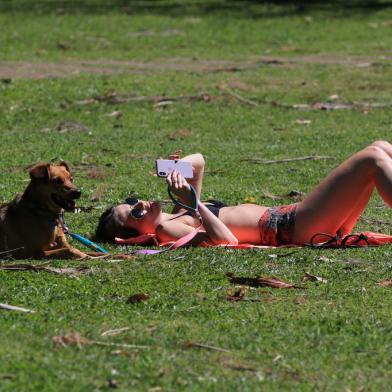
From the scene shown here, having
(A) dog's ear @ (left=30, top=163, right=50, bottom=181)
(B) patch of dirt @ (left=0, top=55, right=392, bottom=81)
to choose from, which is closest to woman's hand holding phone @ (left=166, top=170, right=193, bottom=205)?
(A) dog's ear @ (left=30, top=163, right=50, bottom=181)

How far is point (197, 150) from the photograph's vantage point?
12.9 m

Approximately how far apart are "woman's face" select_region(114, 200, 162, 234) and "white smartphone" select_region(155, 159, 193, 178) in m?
0.39

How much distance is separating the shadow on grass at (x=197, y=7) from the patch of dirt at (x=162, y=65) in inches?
227

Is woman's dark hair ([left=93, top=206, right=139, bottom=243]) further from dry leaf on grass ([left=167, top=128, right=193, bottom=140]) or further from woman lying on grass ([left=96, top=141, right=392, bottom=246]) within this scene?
dry leaf on grass ([left=167, top=128, right=193, bottom=140])

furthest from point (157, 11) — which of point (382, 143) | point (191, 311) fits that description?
point (191, 311)

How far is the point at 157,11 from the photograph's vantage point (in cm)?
→ 2655

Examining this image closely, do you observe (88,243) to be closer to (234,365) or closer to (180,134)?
(234,365)

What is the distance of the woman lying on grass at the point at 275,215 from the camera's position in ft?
26.7

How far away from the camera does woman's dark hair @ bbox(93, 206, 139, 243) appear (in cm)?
854

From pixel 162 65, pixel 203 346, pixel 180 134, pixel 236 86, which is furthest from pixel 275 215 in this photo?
pixel 162 65

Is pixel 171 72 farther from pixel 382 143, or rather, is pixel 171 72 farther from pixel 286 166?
pixel 382 143

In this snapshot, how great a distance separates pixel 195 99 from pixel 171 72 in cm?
234

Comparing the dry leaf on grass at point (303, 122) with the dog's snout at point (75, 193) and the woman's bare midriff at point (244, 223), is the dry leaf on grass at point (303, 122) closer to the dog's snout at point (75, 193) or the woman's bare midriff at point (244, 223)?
the woman's bare midriff at point (244, 223)

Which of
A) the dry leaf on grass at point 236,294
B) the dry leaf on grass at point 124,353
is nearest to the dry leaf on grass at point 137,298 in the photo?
the dry leaf on grass at point 236,294
